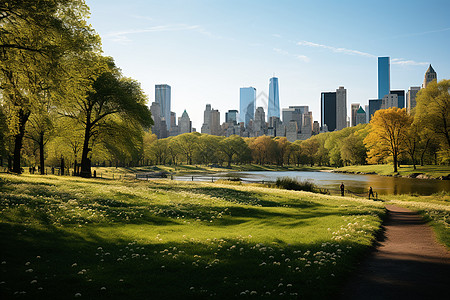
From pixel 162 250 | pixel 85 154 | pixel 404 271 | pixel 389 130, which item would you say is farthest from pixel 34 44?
pixel 389 130

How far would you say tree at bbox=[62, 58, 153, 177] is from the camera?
43156mm

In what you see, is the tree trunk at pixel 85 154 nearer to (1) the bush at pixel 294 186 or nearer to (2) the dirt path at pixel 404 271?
(1) the bush at pixel 294 186

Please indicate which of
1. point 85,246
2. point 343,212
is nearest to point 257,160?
point 343,212

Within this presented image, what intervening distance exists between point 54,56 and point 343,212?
23.5 metres

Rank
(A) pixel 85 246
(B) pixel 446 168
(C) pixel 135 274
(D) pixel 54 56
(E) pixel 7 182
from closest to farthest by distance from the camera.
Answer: (C) pixel 135 274, (A) pixel 85 246, (D) pixel 54 56, (E) pixel 7 182, (B) pixel 446 168

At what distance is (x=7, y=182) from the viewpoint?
24.3 m

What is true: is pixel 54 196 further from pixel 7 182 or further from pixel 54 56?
pixel 54 56

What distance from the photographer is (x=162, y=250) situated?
12664mm

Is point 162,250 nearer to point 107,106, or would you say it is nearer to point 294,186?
point 107,106

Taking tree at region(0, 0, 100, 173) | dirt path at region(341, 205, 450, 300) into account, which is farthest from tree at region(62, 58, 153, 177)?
dirt path at region(341, 205, 450, 300)

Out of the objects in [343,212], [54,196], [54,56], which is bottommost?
[343,212]

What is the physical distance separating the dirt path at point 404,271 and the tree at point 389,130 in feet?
243

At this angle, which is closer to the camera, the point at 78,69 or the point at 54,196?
the point at 54,196

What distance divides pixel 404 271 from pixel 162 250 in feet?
29.7
